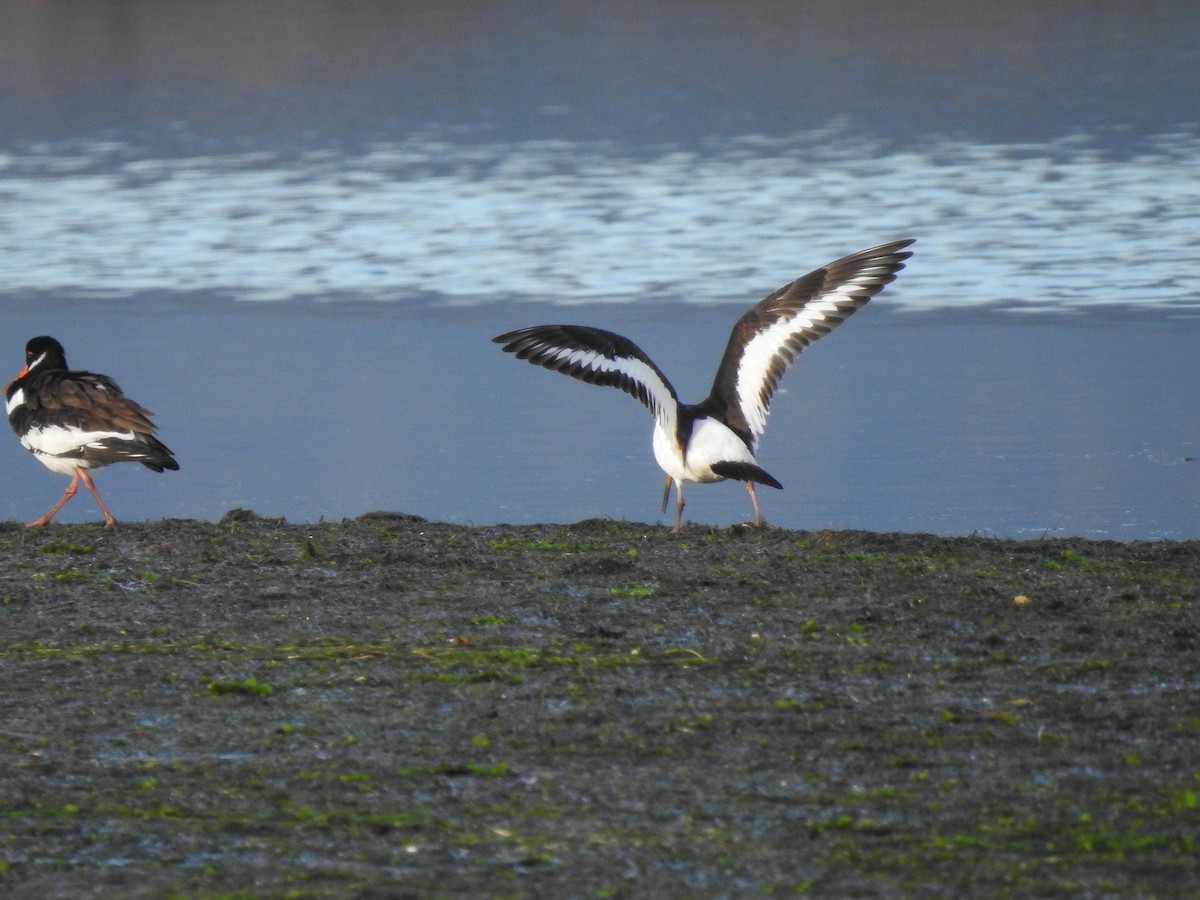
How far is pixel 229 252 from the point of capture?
52.9ft

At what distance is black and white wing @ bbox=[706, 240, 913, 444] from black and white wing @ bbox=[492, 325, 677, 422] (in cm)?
52

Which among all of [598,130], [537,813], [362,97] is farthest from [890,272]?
[362,97]

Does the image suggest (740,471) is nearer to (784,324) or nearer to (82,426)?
(784,324)

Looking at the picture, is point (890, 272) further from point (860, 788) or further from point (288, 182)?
point (288, 182)

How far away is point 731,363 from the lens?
916 centimetres

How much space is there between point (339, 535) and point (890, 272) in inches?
118

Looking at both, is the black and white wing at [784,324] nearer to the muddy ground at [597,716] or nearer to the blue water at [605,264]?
the blue water at [605,264]

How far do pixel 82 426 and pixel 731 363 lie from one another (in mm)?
3133

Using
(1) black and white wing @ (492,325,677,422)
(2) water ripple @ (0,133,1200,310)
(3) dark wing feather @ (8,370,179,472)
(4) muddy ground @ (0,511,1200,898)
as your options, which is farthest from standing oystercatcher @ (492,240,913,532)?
(2) water ripple @ (0,133,1200,310)

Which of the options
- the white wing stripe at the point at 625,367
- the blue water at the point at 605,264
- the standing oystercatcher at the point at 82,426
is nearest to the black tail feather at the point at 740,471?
the white wing stripe at the point at 625,367

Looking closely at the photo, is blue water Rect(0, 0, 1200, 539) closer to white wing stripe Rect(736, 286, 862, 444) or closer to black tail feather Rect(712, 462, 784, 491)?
white wing stripe Rect(736, 286, 862, 444)

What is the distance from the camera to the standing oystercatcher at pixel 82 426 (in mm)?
9180

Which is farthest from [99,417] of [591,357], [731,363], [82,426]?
[731,363]

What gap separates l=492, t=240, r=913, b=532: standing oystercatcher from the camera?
8680mm
